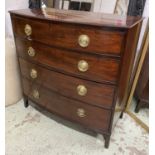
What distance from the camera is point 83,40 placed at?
3.26 ft

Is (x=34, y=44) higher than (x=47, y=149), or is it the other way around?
(x=34, y=44)

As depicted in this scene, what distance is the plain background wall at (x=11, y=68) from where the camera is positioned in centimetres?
155

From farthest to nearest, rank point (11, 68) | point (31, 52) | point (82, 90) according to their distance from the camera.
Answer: point (11, 68), point (31, 52), point (82, 90)

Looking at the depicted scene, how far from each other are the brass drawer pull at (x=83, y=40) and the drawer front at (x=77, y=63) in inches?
2.6

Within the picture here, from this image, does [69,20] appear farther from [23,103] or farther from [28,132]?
[23,103]

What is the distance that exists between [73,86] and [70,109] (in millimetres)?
214

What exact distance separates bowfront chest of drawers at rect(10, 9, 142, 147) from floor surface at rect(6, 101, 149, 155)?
0.13 m

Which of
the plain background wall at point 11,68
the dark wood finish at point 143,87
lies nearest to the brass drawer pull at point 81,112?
the dark wood finish at point 143,87

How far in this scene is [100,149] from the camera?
4.31 ft

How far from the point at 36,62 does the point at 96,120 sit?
0.62 m

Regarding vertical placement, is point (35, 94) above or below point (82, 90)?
below

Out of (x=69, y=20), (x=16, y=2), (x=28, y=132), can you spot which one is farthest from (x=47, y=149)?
(x=16, y=2)

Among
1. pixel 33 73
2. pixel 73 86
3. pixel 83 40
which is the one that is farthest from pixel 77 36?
pixel 33 73

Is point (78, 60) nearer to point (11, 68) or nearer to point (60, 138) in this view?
point (60, 138)
